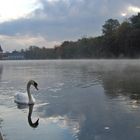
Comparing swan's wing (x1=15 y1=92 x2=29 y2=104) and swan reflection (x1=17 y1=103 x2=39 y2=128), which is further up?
swan's wing (x1=15 y1=92 x2=29 y2=104)

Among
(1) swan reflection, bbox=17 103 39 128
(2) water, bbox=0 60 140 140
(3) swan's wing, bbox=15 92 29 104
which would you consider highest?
(3) swan's wing, bbox=15 92 29 104

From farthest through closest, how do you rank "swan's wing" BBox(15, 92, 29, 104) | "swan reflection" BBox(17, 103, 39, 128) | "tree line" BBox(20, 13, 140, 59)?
"tree line" BBox(20, 13, 140, 59) < "swan's wing" BBox(15, 92, 29, 104) < "swan reflection" BBox(17, 103, 39, 128)

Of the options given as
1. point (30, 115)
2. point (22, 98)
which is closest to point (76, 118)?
point (30, 115)

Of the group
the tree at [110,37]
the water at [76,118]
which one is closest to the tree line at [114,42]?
the tree at [110,37]

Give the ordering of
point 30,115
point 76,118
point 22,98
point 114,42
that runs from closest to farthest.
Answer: point 76,118
point 30,115
point 22,98
point 114,42

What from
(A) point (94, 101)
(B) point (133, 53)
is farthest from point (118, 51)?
(A) point (94, 101)

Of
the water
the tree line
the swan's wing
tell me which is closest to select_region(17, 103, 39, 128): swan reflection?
the water

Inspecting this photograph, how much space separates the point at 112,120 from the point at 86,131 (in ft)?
6.56

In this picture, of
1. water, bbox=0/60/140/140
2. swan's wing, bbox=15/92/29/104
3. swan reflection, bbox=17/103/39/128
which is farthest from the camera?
swan's wing, bbox=15/92/29/104

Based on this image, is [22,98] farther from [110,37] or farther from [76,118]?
[110,37]

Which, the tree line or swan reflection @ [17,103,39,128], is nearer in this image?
swan reflection @ [17,103,39,128]

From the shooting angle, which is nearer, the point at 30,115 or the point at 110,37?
the point at 30,115

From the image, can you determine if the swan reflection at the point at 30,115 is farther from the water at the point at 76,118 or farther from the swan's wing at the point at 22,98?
the swan's wing at the point at 22,98

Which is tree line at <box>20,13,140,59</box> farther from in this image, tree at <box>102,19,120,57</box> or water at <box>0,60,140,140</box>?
water at <box>0,60,140,140</box>
